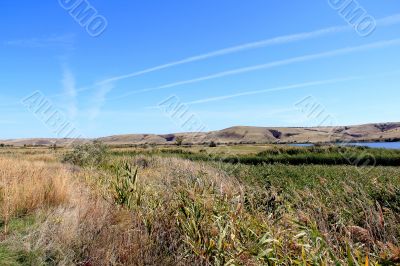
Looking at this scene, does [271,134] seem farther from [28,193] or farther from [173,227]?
[173,227]

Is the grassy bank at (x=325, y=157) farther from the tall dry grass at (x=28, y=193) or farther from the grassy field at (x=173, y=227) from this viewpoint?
the grassy field at (x=173, y=227)

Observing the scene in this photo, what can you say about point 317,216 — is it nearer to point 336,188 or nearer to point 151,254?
point 151,254

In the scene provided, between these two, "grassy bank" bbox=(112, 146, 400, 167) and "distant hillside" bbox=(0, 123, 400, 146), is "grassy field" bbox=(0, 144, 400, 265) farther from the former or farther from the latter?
"distant hillside" bbox=(0, 123, 400, 146)

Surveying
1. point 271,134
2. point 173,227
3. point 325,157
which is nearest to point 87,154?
point 173,227

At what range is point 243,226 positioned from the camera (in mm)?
5617

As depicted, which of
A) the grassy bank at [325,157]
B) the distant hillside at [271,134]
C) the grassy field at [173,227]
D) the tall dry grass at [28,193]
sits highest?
the distant hillside at [271,134]

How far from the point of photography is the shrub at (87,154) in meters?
25.1

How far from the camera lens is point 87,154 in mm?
25328

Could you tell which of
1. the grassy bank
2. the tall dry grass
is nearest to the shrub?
the grassy bank

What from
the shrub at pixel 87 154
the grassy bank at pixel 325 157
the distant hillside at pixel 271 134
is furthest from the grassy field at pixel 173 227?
the distant hillside at pixel 271 134

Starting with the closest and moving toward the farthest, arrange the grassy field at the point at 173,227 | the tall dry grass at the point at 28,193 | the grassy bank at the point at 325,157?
the grassy field at the point at 173,227 → the tall dry grass at the point at 28,193 → the grassy bank at the point at 325,157

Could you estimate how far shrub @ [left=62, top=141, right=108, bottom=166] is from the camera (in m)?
25.1

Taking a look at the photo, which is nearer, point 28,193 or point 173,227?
point 173,227

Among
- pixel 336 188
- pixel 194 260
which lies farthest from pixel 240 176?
pixel 194 260
